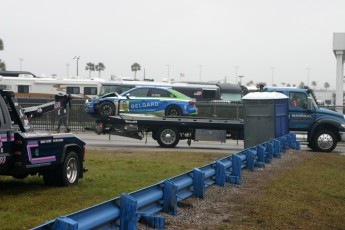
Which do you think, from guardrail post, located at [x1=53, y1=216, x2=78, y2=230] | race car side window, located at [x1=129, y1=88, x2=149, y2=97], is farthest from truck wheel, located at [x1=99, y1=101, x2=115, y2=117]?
guardrail post, located at [x1=53, y1=216, x2=78, y2=230]

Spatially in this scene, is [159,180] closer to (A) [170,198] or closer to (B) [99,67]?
(A) [170,198]

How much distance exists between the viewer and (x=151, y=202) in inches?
325

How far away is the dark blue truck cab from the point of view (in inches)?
984

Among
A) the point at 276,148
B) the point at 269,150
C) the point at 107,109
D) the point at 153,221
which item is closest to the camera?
the point at 153,221

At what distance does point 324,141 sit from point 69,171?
15048 millimetres

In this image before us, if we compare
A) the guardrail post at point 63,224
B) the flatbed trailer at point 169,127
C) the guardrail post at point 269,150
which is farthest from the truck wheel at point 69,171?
the flatbed trailer at point 169,127

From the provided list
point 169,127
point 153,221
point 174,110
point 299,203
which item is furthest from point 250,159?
point 174,110

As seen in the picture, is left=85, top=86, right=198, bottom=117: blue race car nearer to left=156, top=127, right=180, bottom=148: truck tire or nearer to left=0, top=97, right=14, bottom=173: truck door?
left=156, top=127, right=180, bottom=148: truck tire

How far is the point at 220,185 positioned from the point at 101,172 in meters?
3.82

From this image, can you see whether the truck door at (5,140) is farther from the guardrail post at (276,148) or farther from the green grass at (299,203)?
the guardrail post at (276,148)

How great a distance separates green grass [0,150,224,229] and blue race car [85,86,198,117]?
754 centimetres

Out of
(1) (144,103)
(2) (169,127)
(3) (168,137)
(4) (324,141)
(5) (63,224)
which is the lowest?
(4) (324,141)

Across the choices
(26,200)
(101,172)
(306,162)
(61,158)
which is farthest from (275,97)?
(26,200)

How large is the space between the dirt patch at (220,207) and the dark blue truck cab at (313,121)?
11.0m
